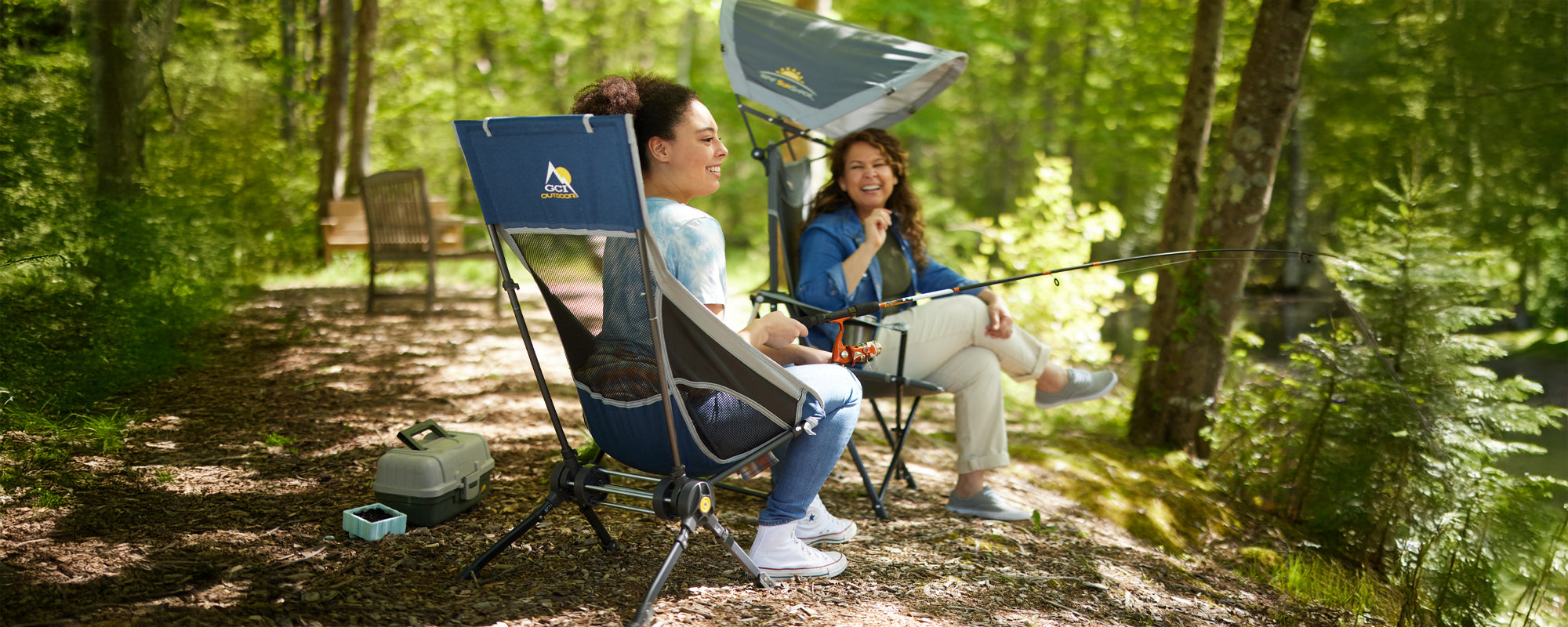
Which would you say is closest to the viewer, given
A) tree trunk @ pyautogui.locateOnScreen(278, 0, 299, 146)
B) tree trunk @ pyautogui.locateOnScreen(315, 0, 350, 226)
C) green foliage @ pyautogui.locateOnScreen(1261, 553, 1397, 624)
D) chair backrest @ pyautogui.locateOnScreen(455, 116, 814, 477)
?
chair backrest @ pyautogui.locateOnScreen(455, 116, 814, 477)

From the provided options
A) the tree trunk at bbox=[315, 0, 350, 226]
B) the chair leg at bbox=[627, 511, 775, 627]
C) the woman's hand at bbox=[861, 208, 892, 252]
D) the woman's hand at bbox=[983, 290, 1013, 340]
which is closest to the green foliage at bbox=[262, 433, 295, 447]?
the chair leg at bbox=[627, 511, 775, 627]

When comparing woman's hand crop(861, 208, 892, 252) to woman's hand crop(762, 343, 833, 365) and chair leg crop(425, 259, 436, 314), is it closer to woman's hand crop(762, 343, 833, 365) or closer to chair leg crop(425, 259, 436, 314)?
woman's hand crop(762, 343, 833, 365)

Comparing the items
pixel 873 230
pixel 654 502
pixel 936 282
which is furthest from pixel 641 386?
pixel 936 282

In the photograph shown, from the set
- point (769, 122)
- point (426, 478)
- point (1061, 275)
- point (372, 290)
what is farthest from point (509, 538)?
point (1061, 275)

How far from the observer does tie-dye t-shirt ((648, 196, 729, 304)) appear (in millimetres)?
2080

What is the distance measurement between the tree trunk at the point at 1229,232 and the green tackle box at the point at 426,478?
10.9 feet

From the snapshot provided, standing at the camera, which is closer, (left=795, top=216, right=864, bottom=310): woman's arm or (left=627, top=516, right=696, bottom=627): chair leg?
(left=627, top=516, right=696, bottom=627): chair leg

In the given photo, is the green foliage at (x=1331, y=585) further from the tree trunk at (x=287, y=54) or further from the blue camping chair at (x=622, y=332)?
the tree trunk at (x=287, y=54)

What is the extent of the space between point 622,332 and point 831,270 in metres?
1.13

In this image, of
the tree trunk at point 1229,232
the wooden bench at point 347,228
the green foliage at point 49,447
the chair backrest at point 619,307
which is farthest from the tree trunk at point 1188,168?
the wooden bench at point 347,228

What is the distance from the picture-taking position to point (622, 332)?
2115mm

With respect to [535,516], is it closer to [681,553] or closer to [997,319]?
[681,553]

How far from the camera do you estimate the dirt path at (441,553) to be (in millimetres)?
2086

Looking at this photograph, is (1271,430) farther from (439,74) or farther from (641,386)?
(439,74)
